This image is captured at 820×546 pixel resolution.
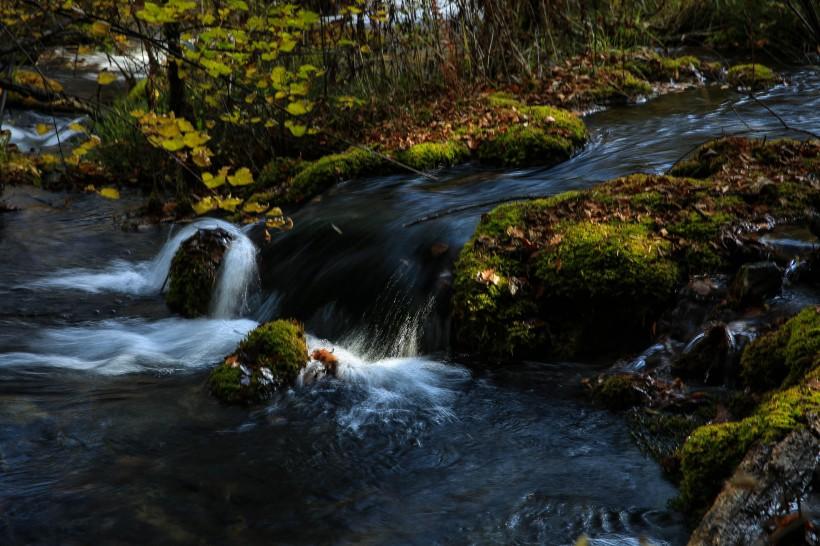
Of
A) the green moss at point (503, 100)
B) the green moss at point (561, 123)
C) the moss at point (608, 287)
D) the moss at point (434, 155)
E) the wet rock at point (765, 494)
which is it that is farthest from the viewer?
the green moss at point (503, 100)

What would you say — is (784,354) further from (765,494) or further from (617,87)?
(617,87)

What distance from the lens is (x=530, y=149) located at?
26.9 feet

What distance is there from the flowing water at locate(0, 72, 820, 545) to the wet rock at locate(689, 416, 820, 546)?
525mm

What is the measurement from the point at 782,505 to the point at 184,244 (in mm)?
5575

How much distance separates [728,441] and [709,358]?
123 cm

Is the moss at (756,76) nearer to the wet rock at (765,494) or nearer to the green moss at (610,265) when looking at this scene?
the green moss at (610,265)

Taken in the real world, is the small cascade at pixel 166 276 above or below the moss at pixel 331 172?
below

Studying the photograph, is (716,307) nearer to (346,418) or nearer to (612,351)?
(612,351)

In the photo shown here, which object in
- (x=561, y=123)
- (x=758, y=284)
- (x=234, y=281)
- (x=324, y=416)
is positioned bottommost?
(x=324, y=416)

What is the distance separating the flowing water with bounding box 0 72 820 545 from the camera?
338cm

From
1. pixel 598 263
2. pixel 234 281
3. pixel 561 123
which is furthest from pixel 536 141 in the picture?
pixel 598 263

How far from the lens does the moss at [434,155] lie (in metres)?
8.33

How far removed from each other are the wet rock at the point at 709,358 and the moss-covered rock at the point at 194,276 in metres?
3.96

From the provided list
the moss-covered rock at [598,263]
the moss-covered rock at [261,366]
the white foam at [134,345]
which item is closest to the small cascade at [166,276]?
the white foam at [134,345]
